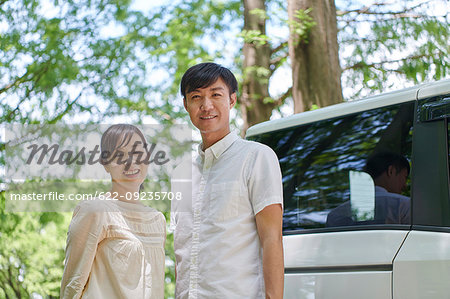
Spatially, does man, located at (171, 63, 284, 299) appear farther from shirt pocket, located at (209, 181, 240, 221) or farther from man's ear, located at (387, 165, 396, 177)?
man's ear, located at (387, 165, 396, 177)

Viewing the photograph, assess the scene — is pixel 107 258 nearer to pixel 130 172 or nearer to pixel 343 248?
pixel 130 172

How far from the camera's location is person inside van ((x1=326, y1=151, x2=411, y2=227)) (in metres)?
2.65

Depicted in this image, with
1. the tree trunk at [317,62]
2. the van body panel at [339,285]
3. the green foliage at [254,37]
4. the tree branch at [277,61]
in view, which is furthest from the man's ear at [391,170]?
the tree branch at [277,61]

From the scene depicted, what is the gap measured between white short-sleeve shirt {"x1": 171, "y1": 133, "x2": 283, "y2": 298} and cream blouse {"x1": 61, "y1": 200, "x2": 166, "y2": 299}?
0.16m

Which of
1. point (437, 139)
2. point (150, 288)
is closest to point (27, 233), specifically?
point (150, 288)

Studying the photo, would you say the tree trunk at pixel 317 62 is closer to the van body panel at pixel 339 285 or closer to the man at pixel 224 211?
the van body panel at pixel 339 285

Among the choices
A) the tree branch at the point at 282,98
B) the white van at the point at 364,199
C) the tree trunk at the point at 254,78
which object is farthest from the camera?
the tree branch at the point at 282,98

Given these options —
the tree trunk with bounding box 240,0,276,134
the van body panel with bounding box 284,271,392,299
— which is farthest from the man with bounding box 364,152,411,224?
the tree trunk with bounding box 240,0,276,134

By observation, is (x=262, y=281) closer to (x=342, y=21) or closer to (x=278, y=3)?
(x=342, y=21)

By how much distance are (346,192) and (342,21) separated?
7586 millimetres

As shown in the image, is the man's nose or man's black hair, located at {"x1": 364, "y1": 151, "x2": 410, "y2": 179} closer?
the man's nose

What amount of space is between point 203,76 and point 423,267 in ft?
4.22

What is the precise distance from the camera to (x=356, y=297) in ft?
8.68

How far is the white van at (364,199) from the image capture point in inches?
97.0
